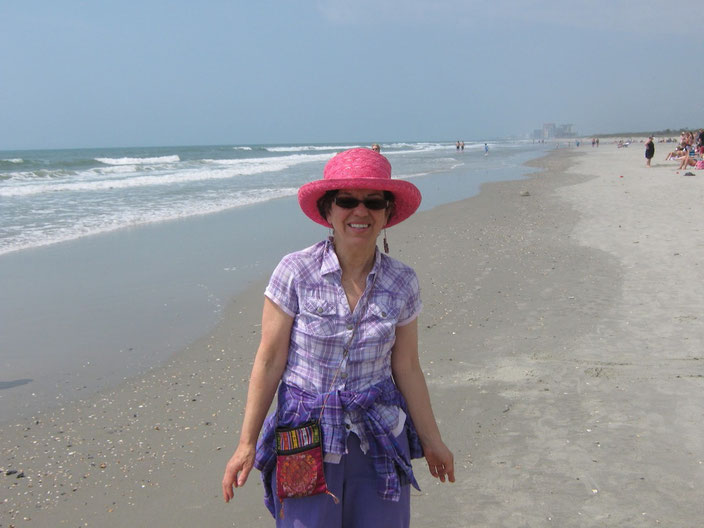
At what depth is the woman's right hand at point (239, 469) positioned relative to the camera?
189cm

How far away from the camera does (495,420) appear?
3930 mm

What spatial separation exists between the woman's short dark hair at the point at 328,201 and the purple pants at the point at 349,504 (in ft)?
2.57

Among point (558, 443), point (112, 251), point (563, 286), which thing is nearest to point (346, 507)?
point (558, 443)

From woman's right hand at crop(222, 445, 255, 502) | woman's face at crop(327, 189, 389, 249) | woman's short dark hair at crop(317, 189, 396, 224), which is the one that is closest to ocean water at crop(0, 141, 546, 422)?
woman's right hand at crop(222, 445, 255, 502)

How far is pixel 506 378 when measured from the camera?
454 cm

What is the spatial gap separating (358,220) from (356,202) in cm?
6

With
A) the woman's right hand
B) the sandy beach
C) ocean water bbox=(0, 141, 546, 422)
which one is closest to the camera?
the woman's right hand

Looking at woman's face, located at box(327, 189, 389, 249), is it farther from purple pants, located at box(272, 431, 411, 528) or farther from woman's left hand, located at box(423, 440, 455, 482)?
woman's left hand, located at box(423, 440, 455, 482)

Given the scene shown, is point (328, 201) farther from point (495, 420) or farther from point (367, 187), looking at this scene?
point (495, 420)

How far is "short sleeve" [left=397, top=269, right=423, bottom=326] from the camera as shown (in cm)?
194

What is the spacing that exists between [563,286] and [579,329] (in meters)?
1.52

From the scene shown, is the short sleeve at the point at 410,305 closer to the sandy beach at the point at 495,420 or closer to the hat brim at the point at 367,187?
the hat brim at the point at 367,187

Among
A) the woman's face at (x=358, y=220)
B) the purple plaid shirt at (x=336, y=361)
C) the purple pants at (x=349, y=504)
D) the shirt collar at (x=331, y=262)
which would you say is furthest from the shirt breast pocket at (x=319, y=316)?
the purple pants at (x=349, y=504)

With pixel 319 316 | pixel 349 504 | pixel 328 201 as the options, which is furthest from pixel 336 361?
pixel 328 201
